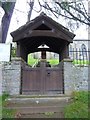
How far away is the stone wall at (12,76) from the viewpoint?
9.98 m

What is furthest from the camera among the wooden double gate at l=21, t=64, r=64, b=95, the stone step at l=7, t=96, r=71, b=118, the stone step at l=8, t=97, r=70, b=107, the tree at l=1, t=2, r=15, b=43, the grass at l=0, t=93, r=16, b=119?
the tree at l=1, t=2, r=15, b=43

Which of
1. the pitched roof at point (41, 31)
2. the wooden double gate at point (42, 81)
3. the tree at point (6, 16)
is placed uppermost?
the tree at point (6, 16)

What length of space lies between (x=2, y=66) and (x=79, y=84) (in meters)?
3.02

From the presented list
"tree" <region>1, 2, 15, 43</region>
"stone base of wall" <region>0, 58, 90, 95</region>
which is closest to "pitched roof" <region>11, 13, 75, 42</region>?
"stone base of wall" <region>0, 58, 90, 95</region>

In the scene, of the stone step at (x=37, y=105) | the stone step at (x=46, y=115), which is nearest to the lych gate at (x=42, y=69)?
the stone step at (x=37, y=105)

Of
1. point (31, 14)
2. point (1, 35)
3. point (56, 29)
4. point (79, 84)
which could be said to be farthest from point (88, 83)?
point (31, 14)

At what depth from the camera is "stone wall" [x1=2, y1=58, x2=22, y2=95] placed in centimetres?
998

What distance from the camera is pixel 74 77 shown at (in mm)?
10375

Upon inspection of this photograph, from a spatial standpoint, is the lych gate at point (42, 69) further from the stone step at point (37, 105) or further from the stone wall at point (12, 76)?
the stone step at point (37, 105)

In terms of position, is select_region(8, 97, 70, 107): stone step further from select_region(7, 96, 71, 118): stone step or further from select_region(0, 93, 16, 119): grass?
select_region(0, 93, 16, 119): grass

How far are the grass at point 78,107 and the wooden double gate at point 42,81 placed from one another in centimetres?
98

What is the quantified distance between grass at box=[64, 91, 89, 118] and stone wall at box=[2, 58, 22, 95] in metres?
2.17

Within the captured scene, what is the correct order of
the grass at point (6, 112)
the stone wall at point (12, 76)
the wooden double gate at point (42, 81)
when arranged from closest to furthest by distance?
1. the grass at point (6, 112)
2. the stone wall at point (12, 76)
3. the wooden double gate at point (42, 81)

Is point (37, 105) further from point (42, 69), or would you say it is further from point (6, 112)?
point (42, 69)
